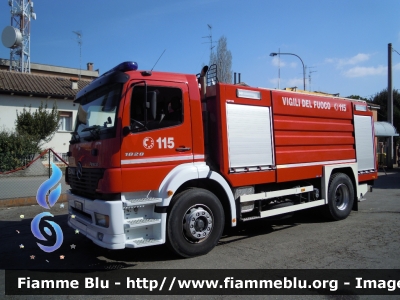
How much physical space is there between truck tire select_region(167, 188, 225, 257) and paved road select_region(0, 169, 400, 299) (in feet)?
0.68

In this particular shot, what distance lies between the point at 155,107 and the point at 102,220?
1763 mm

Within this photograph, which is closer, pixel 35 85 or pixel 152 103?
pixel 152 103

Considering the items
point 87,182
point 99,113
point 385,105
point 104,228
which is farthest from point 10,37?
point 385,105

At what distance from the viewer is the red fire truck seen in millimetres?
4770

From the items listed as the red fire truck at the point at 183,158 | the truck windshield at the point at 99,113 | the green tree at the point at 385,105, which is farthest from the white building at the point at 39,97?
the green tree at the point at 385,105

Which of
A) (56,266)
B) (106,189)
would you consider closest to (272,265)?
(106,189)

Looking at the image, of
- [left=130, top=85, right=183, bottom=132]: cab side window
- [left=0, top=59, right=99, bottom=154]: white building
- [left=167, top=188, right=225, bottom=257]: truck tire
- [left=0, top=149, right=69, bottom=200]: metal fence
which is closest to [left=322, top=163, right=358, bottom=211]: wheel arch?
[left=167, top=188, right=225, bottom=257]: truck tire

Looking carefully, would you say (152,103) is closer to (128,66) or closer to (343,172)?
(128,66)

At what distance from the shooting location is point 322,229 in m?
7.12

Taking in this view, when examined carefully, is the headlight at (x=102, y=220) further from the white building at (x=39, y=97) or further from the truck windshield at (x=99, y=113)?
the white building at (x=39, y=97)

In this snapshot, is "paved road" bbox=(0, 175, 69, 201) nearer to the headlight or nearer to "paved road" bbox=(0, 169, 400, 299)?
"paved road" bbox=(0, 169, 400, 299)

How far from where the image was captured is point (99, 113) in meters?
5.29

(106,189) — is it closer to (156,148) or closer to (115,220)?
(115,220)

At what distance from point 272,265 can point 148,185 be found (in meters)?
2.13
